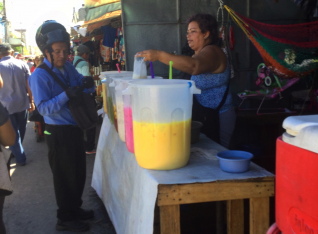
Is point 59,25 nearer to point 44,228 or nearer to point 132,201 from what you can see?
point 132,201

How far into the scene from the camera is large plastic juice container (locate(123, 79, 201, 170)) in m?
1.45

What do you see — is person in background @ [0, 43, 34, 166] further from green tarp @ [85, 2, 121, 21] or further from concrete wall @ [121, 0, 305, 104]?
green tarp @ [85, 2, 121, 21]

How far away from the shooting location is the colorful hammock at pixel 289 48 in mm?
3211

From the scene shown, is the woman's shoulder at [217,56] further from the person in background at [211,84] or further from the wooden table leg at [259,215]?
the wooden table leg at [259,215]

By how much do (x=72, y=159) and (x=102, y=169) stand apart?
2.00 ft

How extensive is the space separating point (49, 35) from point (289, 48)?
95.2 inches

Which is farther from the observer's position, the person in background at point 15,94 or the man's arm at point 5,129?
the person in background at point 15,94

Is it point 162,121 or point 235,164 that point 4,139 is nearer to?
point 162,121

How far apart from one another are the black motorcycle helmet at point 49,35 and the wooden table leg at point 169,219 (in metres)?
1.79

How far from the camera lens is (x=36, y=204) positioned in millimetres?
3596

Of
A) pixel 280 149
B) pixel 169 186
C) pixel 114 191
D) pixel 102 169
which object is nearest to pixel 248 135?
pixel 102 169

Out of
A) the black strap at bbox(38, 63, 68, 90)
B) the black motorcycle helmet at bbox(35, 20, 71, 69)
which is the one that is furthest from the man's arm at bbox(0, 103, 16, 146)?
the black motorcycle helmet at bbox(35, 20, 71, 69)

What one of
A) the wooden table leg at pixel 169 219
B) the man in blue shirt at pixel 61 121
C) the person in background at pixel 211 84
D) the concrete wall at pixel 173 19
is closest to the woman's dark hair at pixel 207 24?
the person in background at pixel 211 84

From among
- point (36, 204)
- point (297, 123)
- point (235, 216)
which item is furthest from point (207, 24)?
point (36, 204)
